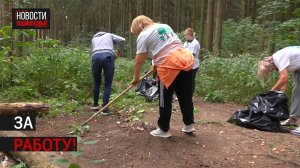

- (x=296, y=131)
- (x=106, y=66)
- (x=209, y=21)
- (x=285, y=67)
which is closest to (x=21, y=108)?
(x=106, y=66)

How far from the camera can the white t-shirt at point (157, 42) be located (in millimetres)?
5125

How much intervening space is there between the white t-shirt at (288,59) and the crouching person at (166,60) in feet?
5.91

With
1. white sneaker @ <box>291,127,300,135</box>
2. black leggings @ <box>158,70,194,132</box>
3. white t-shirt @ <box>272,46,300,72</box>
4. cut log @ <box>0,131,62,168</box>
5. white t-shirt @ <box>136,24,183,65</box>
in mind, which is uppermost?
white t-shirt @ <box>136,24,183,65</box>

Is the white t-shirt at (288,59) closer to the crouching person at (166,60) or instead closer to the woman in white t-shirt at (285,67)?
the woman in white t-shirt at (285,67)

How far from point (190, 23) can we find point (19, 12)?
Answer: 2751 cm

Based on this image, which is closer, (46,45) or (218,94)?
(218,94)

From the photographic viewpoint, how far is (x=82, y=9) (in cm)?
3522

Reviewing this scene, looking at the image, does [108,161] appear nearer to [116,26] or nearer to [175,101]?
[175,101]

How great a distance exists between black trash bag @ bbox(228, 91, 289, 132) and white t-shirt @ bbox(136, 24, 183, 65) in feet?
6.99

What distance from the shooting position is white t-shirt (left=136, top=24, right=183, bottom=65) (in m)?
5.12

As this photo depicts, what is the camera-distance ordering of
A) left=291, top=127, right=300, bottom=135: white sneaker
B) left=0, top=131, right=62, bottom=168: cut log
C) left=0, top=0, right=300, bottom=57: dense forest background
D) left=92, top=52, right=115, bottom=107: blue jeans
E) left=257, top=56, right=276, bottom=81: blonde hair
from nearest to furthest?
left=0, top=131, right=62, bottom=168: cut log
left=291, top=127, right=300, bottom=135: white sneaker
left=257, top=56, right=276, bottom=81: blonde hair
left=92, top=52, right=115, bottom=107: blue jeans
left=0, top=0, right=300, bottom=57: dense forest background

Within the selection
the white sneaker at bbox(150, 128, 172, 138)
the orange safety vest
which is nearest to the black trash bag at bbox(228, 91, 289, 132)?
the white sneaker at bbox(150, 128, 172, 138)

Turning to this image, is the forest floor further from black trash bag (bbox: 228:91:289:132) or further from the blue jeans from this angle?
the blue jeans

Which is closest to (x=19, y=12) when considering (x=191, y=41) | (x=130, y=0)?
(x=191, y=41)
